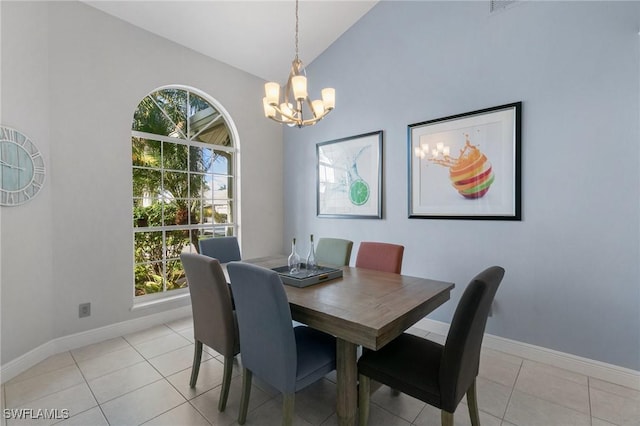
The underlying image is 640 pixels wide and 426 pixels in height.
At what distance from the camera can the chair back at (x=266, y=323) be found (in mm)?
1399

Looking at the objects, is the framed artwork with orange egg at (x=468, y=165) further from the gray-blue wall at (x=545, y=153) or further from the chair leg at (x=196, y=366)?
the chair leg at (x=196, y=366)

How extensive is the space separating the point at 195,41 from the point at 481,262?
391 cm

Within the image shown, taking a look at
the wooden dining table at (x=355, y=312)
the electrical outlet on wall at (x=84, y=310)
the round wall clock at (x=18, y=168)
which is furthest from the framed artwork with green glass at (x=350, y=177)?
the round wall clock at (x=18, y=168)

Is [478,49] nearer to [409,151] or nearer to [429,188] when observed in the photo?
[409,151]

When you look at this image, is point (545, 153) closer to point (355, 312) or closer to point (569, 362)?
point (569, 362)

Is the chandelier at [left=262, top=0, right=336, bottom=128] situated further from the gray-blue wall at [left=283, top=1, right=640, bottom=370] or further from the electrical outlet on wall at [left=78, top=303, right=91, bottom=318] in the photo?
the electrical outlet on wall at [left=78, top=303, right=91, bottom=318]

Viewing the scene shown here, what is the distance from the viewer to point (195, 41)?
10.9ft

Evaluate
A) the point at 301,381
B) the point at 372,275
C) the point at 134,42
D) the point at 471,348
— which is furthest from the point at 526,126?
the point at 134,42

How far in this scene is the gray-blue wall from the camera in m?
2.09

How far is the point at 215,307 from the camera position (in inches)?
71.1

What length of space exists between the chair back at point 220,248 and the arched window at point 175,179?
2.77 ft

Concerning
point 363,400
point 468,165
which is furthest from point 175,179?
point 468,165

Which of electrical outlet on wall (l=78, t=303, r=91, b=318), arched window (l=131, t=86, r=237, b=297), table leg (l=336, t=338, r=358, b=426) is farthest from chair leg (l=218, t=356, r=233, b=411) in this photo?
arched window (l=131, t=86, r=237, b=297)

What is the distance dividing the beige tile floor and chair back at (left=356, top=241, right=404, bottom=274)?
91 centimetres
